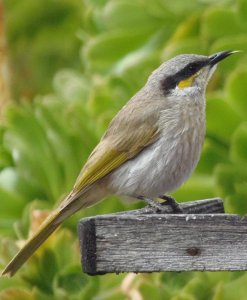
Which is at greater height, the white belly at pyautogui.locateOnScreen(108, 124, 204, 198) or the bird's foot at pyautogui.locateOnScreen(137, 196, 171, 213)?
the white belly at pyautogui.locateOnScreen(108, 124, 204, 198)

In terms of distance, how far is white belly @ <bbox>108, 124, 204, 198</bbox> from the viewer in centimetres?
587

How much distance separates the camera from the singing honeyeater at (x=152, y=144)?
584cm

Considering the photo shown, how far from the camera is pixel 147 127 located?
6062 mm

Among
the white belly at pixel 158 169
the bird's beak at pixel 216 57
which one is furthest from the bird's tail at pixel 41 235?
the bird's beak at pixel 216 57

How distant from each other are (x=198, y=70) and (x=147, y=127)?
334 mm

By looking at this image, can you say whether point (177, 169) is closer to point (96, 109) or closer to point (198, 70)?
point (198, 70)

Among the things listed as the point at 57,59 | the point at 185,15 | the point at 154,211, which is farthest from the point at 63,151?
the point at 57,59

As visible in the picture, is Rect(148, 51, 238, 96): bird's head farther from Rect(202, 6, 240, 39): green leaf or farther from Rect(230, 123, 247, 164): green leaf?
Rect(202, 6, 240, 39): green leaf

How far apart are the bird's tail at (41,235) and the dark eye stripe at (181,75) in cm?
73

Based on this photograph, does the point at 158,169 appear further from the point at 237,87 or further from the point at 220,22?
the point at 220,22

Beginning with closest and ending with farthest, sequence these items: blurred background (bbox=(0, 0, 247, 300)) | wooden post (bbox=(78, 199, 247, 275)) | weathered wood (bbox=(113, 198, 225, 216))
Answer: wooden post (bbox=(78, 199, 247, 275)), weathered wood (bbox=(113, 198, 225, 216)), blurred background (bbox=(0, 0, 247, 300))

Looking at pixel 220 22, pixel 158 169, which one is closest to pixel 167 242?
pixel 158 169

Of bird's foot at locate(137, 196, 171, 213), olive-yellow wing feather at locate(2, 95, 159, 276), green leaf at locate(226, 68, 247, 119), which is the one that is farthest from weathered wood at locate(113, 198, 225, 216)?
green leaf at locate(226, 68, 247, 119)

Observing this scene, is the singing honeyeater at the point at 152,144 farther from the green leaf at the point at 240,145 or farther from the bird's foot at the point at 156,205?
the green leaf at the point at 240,145
